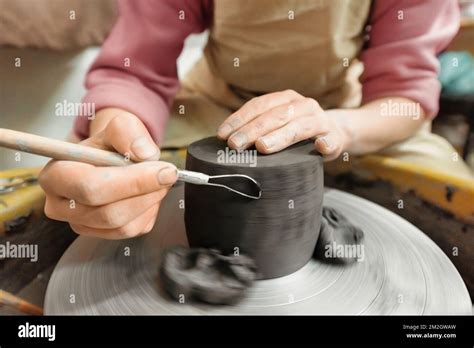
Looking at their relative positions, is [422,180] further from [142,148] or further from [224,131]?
[142,148]

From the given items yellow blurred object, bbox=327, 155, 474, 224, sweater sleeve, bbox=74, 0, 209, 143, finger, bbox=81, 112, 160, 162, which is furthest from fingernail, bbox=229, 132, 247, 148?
yellow blurred object, bbox=327, 155, 474, 224

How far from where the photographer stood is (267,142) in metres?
0.56

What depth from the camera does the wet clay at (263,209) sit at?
52 cm

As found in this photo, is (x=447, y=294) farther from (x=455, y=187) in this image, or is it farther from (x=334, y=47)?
(x=334, y=47)

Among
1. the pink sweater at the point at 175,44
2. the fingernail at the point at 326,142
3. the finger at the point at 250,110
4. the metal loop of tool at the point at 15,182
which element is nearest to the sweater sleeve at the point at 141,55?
the pink sweater at the point at 175,44

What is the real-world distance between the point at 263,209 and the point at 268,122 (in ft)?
0.44

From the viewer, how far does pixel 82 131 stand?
86 centimetres

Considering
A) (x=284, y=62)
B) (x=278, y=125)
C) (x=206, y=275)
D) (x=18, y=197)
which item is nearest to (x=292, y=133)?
(x=278, y=125)

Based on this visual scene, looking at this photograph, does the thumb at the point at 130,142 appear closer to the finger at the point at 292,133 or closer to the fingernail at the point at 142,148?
the fingernail at the point at 142,148

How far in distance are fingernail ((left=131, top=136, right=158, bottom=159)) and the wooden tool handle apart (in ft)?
0.05

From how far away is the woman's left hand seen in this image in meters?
0.56

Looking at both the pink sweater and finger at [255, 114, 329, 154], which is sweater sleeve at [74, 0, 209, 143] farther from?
finger at [255, 114, 329, 154]
